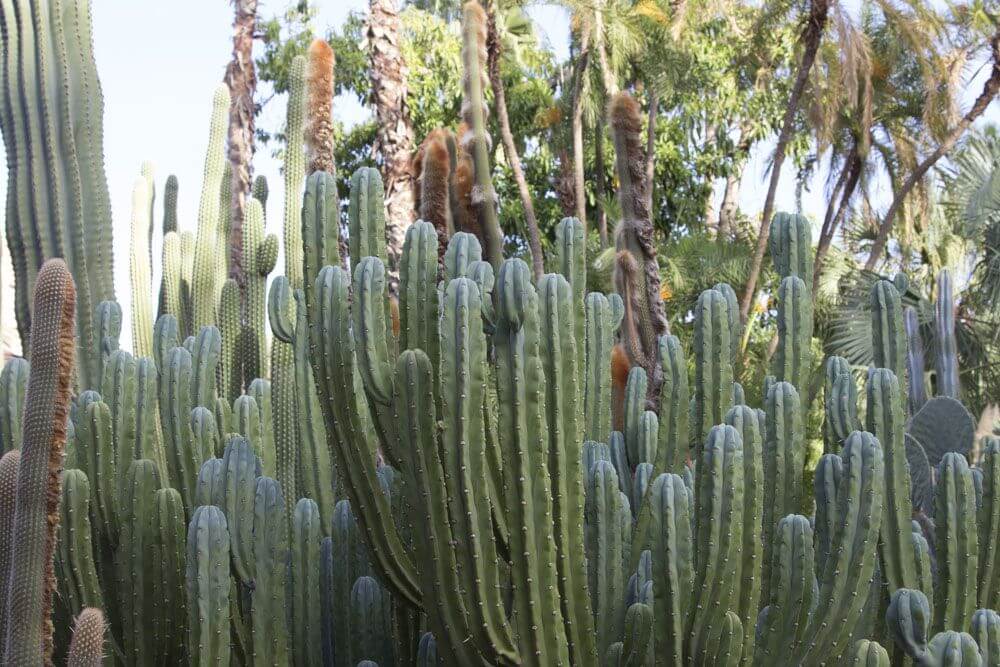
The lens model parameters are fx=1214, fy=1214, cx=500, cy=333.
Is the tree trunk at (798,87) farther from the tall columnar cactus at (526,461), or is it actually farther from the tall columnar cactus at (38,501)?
the tall columnar cactus at (38,501)

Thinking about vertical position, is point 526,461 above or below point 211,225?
below

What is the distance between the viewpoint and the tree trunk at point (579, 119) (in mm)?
16312

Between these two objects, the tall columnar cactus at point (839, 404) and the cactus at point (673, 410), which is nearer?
the tall columnar cactus at point (839, 404)

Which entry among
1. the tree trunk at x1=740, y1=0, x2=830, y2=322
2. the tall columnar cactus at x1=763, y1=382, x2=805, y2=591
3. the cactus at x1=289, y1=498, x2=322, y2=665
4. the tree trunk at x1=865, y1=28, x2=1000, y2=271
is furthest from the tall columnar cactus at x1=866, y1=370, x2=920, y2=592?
the tree trunk at x1=865, y1=28, x2=1000, y2=271

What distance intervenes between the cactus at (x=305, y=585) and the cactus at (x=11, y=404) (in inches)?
53.6

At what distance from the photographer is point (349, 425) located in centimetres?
401

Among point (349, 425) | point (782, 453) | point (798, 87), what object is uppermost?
point (798, 87)

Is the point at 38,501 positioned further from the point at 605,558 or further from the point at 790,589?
the point at 790,589

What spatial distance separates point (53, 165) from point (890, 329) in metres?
3.79

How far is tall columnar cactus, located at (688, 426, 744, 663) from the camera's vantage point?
11.5ft

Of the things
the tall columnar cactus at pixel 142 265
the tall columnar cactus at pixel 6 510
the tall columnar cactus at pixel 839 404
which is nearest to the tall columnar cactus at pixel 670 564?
the tall columnar cactus at pixel 839 404

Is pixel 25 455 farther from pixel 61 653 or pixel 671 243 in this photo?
pixel 671 243

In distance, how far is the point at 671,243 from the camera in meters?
16.6

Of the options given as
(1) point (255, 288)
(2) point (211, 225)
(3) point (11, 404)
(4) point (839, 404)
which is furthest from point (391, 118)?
(4) point (839, 404)
